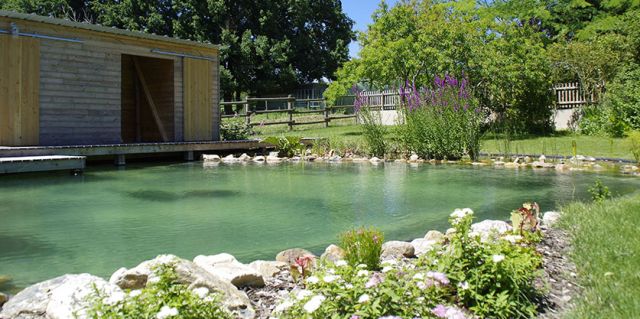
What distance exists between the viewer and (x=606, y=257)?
2803mm

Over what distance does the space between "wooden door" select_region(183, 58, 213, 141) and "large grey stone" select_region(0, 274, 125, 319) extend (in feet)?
34.2

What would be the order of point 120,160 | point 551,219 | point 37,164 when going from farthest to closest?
point 120,160 → point 37,164 → point 551,219

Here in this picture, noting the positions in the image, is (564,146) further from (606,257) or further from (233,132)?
(606,257)

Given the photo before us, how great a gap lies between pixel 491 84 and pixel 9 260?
1315 centimetres

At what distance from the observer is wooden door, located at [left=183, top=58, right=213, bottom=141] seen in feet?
41.4

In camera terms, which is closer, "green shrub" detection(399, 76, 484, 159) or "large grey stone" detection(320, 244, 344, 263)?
"large grey stone" detection(320, 244, 344, 263)

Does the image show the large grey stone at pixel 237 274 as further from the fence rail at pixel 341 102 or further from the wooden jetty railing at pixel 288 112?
the wooden jetty railing at pixel 288 112

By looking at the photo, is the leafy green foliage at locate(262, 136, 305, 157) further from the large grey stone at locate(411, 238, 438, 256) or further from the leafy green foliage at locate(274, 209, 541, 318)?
the leafy green foliage at locate(274, 209, 541, 318)

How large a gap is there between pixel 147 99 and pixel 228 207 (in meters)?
8.71

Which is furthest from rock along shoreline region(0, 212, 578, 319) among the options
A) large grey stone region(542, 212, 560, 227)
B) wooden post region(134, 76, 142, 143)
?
wooden post region(134, 76, 142, 143)

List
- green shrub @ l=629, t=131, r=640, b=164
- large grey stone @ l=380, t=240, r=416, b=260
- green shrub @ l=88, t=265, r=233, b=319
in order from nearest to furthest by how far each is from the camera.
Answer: green shrub @ l=88, t=265, r=233, b=319 → large grey stone @ l=380, t=240, r=416, b=260 → green shrub @ l=629, t=131, r=640, b=164

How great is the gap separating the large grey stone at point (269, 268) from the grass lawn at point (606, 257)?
1484 millimetres

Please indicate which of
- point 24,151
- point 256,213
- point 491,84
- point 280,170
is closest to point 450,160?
point 280,170

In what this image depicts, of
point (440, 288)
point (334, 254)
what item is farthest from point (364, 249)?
point (440, 288)
